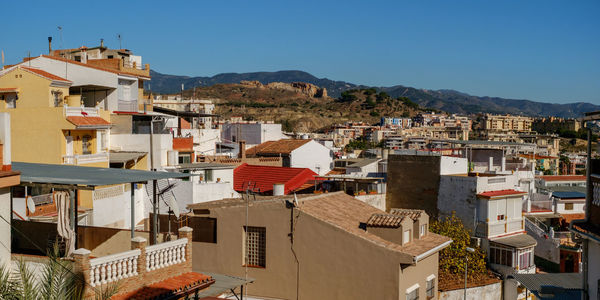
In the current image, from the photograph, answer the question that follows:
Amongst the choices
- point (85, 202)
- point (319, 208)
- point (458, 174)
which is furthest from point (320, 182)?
point (319, 208)

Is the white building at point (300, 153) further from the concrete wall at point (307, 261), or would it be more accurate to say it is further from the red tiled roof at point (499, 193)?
the concrete wall at point (307, 261)

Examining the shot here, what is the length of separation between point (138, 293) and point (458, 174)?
23.1 meters

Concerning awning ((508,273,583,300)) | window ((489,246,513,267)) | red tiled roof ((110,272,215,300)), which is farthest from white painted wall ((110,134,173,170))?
red tiled roof ((110,272,215,300))

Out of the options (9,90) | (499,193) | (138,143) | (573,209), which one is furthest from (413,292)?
(573,209)

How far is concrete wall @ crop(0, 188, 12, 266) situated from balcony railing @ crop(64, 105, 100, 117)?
1763cm

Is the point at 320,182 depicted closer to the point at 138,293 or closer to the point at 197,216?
the point at 197,216

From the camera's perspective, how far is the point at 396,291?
16.0 m

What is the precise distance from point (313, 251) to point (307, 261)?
0.34m

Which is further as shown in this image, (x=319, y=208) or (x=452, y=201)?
(x=452, y=201)

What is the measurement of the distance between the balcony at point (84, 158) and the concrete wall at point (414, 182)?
14.0 meters

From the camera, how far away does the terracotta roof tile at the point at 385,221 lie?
17125 mm

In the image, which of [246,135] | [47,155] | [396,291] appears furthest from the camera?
[246,135]

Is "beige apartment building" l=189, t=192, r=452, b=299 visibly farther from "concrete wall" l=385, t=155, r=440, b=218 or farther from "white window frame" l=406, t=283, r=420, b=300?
"concrete wall" l=385, t=155, r=440, b=218

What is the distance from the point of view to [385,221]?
17359mm
